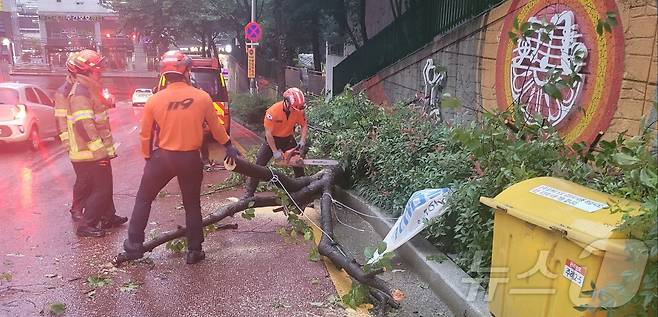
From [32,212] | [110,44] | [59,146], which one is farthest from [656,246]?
[110,44]

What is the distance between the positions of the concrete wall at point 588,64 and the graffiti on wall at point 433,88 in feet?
1.48

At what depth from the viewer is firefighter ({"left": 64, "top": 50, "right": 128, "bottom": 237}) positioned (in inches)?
208

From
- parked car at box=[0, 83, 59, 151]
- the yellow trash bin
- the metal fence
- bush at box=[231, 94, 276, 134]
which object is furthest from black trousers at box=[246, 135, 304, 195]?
bush at box=[231, 94, 276, 134]

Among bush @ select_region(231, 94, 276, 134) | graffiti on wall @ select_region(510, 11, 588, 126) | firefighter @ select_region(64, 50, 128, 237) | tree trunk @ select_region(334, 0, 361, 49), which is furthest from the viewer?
tree trunk @ select_region(334, 0, 361, 49)

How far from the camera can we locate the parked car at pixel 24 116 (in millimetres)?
10516

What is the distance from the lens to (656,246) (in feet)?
6.73

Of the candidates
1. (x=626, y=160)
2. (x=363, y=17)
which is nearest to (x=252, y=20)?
(x=363, y=17)

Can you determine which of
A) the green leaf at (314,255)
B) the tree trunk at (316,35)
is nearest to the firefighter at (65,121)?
the green leaf at (314,255)

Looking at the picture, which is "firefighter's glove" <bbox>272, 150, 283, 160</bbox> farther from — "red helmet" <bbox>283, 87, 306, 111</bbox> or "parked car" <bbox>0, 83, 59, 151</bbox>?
"parked car" <bbox>0, 83, 59, 151</bbox>

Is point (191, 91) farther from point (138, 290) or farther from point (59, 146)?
point (59, 146)

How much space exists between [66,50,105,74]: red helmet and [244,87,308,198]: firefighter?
6.64ft

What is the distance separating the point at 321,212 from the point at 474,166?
156 cm

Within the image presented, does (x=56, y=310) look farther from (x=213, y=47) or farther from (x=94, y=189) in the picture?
(x=213, y=47)

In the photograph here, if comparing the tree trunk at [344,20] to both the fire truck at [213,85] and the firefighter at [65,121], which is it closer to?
the fire truck at [213,85]
